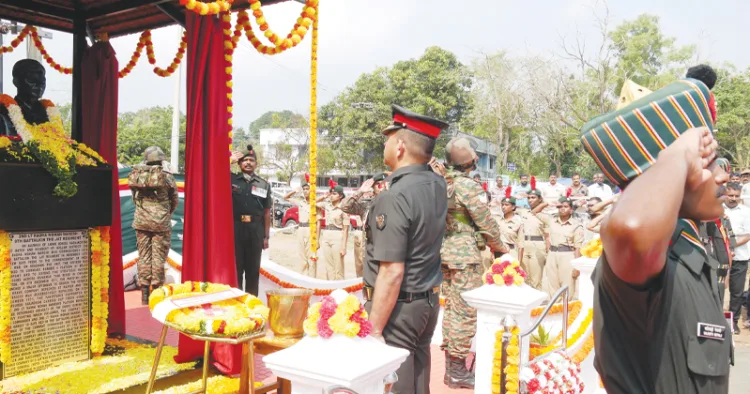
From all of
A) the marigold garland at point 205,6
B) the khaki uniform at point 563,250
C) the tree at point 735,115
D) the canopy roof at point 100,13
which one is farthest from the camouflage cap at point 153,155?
the tree at point 735,115

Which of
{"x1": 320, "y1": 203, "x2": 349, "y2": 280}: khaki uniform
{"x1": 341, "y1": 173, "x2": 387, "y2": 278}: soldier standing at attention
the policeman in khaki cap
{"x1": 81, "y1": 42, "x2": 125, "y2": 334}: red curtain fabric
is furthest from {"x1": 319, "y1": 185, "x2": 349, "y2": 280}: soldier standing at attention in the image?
the policeman in khaki cap

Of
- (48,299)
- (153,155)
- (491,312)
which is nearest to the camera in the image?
(491,312)

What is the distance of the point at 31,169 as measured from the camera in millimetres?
4250

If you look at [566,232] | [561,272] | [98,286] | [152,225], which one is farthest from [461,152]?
[152,225]

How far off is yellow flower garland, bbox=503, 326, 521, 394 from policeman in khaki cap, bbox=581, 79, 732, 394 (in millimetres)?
2431

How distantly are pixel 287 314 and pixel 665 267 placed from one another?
9.39ft

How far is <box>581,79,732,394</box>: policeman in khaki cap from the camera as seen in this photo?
1198mm

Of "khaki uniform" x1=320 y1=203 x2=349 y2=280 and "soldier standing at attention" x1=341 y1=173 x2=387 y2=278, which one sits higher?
"soldier standing at attention" x1=341 y1=173 x2=387 y2=278

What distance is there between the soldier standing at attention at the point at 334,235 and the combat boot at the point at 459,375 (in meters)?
5.47

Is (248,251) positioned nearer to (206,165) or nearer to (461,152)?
(206,165)

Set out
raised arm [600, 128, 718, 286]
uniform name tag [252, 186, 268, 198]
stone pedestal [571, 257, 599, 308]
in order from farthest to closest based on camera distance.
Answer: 1. uniform name tag [252, 186, 268, 198]
2. stone pedestal [571, 257, 599, 308]
3. raised arm [600, 128, 718, 286]

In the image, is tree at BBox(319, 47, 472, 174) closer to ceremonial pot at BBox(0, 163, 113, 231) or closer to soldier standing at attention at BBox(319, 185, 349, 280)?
soldier standing at attention at BBox(319, 185, 349, 280)

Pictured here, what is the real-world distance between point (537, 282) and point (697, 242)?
8.50 meters

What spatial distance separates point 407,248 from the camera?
115 inches
